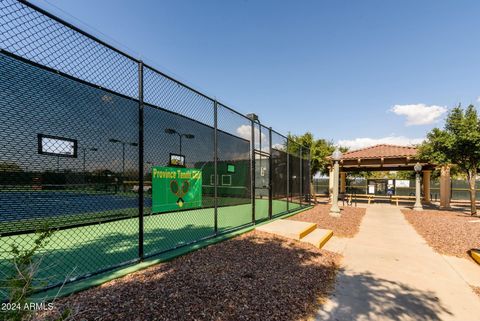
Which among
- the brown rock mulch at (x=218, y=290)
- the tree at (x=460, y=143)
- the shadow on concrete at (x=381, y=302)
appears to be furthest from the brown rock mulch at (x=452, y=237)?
the tree at (x=460, y=143)

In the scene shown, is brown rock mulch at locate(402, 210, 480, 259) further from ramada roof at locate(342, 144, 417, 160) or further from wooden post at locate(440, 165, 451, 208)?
ramada roof at locate(342, 144, 417, 160)

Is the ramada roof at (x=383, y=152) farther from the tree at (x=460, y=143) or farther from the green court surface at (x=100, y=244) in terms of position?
the green court surface at (x=100, y=244)

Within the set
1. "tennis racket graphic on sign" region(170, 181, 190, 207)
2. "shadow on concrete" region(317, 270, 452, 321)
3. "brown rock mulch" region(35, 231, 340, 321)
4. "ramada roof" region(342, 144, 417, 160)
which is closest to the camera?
"brown rock mulch" region(35, 231, 340, 321)

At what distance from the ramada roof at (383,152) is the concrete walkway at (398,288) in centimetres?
1221

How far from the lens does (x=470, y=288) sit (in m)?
3.76

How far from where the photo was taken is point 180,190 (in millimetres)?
4742

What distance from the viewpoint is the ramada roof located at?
16597 mm

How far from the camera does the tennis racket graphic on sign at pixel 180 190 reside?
4.56 metres

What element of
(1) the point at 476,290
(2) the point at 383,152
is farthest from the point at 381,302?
(2) the point at 383,152

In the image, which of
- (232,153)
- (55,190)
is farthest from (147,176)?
(232,153)

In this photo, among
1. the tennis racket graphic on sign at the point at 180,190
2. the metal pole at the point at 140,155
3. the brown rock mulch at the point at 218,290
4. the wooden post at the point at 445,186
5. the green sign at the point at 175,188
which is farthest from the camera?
the wooden post at the point at 445,186

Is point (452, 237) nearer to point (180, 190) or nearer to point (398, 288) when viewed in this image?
point (398, 288)

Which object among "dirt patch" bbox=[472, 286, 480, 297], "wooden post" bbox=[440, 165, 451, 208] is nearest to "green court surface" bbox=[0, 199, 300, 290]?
"dirt patch" bbox=[472, 286, 480, 297]

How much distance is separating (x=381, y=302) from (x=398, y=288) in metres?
0.72
